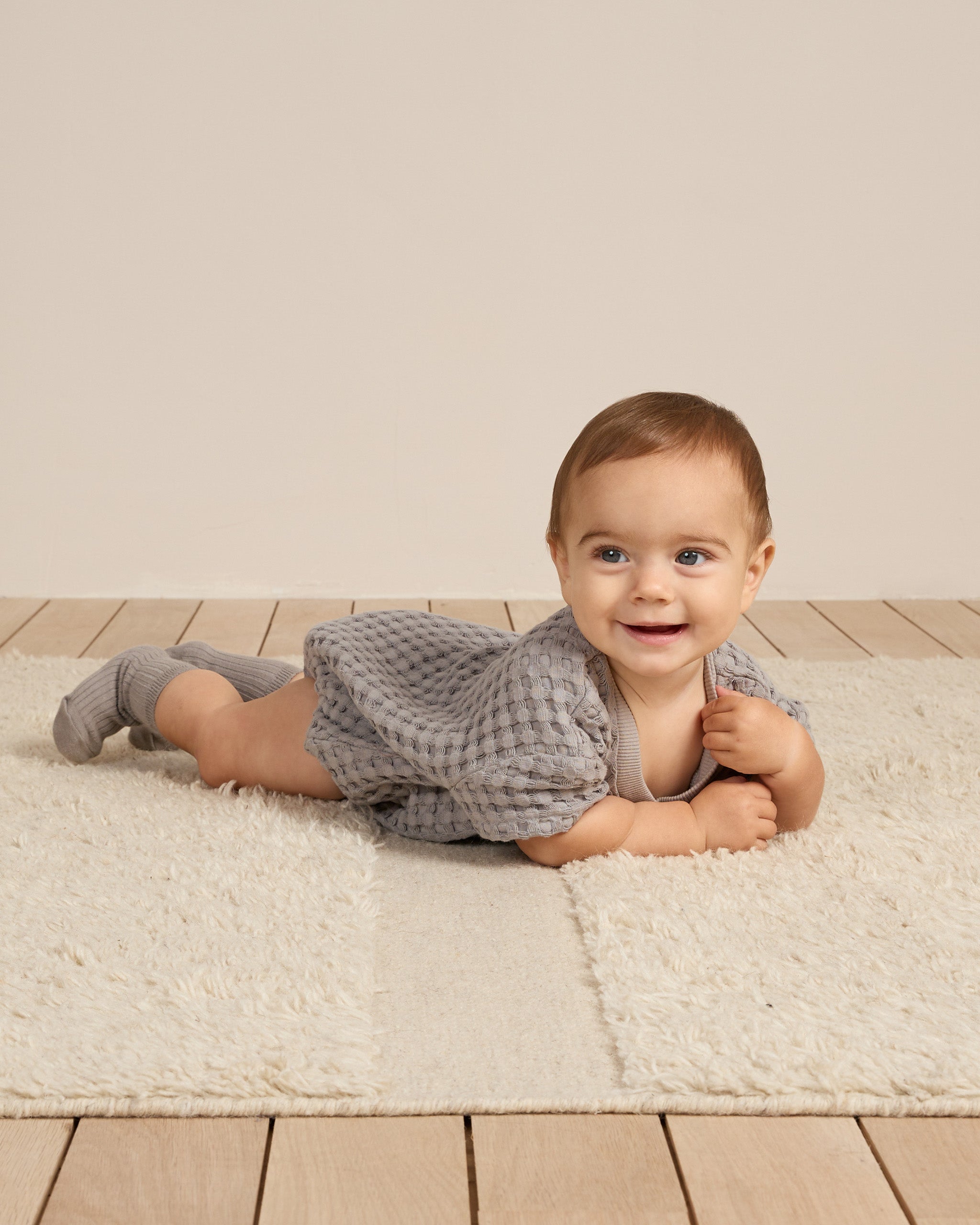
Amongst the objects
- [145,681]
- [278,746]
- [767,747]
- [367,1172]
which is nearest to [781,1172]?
[367,1172]

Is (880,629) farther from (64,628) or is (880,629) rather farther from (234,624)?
(64,628)

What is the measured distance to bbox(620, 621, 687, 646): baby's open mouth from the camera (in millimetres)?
922

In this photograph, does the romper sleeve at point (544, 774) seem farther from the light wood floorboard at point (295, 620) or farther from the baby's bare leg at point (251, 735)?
the light wood floorboard at point (295, 620)

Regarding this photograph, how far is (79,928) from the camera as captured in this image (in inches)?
32.9

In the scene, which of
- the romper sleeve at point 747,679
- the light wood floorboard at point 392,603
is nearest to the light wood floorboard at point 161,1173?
the romper sleeve at point 747,679

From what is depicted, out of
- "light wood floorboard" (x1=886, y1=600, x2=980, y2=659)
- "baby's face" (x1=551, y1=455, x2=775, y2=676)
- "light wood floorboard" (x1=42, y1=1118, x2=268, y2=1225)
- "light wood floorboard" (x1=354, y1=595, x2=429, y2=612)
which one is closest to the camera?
"light wood floorboard" (x1=42, y1=1118, x2=268, y2=1225)

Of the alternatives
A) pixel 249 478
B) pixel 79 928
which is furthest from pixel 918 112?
pixel 79 928

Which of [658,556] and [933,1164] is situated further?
Answer: [658,556]

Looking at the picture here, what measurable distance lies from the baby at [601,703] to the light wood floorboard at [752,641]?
2.30 ft

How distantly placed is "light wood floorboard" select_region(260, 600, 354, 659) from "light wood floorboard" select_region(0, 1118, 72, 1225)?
108cm

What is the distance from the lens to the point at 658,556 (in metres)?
0.91

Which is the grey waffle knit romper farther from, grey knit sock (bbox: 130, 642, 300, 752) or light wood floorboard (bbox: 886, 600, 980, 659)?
light wood floorboard (bbox: 886, 600, 980, 659)

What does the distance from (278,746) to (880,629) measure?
1.26 metres

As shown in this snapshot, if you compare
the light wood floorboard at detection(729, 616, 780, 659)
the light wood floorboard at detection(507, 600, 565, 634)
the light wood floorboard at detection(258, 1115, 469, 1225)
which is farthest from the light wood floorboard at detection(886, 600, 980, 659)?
the light wood floorboard at detection(258, 1115, 469, 1225)
